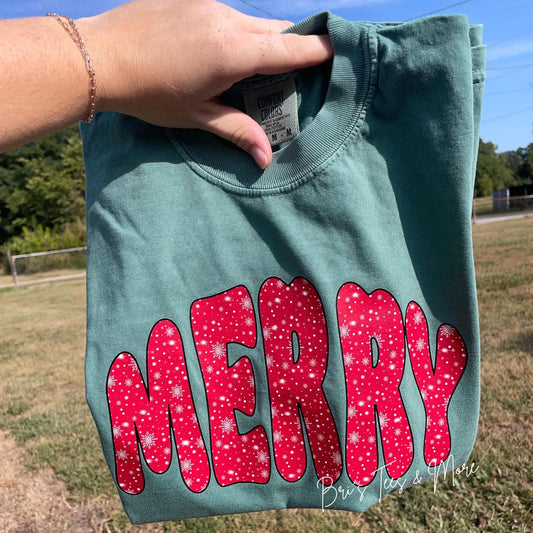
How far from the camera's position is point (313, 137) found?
857mm

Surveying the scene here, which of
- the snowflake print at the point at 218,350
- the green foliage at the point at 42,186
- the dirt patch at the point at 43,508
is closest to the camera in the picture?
the snowflake print at the point at 218,350

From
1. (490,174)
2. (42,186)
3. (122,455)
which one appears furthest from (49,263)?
(490,174)

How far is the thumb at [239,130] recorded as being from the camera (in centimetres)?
84

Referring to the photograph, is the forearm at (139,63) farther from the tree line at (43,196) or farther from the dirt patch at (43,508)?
the tree line at (43,196)

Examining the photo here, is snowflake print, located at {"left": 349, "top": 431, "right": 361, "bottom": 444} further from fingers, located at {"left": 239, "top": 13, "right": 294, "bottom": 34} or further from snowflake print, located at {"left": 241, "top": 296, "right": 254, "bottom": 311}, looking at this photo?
fingers, located at {"left": 239, "top": 13, "right": 294, "bottom": 34}

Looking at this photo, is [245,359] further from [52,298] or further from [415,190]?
[52,298]

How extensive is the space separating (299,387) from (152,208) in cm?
38

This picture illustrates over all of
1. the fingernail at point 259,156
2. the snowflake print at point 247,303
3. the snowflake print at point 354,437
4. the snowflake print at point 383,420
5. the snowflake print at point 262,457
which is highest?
the fingernail at point 259,156

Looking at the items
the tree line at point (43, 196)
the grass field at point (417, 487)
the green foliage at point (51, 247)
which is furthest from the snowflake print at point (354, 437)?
the tree line at point (43, 196)

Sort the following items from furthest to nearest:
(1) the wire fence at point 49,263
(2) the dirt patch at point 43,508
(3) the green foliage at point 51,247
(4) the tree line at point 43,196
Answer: (4) the tree line at point 43,196 < (3) the green foliage at point 51,247 < (1) the wire fence at point 49,263 < (2) the dirt patch at point 43,508

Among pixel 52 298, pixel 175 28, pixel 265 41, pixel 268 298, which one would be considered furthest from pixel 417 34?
pixel 52 298

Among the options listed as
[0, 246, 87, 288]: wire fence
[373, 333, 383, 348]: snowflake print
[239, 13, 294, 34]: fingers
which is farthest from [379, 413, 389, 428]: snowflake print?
[0, 246, 87, 288]: wire fence

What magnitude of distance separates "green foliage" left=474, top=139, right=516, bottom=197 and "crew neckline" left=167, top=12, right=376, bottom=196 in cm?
4476

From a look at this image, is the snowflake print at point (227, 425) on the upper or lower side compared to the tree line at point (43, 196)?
lower
